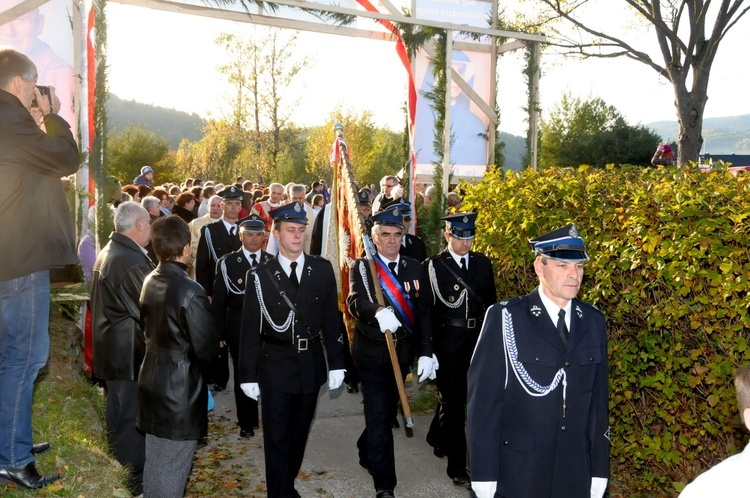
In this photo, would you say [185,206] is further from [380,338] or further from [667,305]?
[667,305]

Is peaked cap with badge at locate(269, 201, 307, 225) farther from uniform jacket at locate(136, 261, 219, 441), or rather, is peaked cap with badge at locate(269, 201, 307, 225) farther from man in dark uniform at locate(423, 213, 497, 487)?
man in dark uniform at locate(423, 213, 497, 487)

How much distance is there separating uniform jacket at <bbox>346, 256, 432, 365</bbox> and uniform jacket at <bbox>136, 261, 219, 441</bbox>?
1672 mm

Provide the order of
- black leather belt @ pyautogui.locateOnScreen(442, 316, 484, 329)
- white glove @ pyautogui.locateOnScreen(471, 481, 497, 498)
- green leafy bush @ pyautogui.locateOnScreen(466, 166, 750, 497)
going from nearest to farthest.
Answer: white glove @ pyautogui.locateOnScreen(471, 481, 497, 498) < green leafy bush @ pyautogui.locateOnScreen(466, 166, 750, 497) < black leather belt @ pyautogui.locateOnScreen(442, 316, 484, 329)

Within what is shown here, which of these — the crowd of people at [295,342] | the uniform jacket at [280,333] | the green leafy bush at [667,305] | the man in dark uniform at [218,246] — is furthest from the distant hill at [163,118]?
the green leafy bush at [667,305]

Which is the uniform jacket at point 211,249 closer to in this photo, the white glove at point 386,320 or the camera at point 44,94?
the white glove at point 386,320

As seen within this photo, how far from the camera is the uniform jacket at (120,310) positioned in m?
5.58

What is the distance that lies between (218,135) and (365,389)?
1672 inches

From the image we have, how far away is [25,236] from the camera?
13.6 ft

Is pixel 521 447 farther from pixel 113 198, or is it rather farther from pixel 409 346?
pixel 113 198

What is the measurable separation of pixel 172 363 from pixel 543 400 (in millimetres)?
2535

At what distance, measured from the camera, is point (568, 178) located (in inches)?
249

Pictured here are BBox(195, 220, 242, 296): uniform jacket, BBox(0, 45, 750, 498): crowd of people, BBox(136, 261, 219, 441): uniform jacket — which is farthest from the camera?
BBox(195, 220, 242, 296): uniform jacket

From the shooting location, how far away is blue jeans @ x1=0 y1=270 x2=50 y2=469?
418 centimetres

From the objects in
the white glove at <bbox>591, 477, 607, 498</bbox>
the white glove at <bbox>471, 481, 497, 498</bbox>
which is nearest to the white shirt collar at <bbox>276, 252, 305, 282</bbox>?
the white glove at <bbox>471, 481, 497, 498</bbox>
